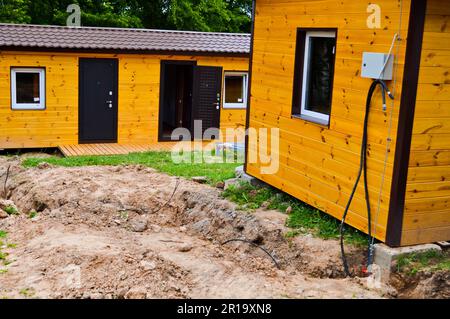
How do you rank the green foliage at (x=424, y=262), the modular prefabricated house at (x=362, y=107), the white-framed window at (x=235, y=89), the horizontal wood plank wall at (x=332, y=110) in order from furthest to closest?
1. the white-framed window at (x=235, y=89)
2. the horizontal wood plank wall at (x=332, y=110)
3. the modular prefabricated house at (x=362, y=107)
4. the green foliage at (x=424, y=262)

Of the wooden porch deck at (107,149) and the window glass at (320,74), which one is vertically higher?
the window glass at (320,74)

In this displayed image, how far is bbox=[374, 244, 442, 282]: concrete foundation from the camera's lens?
23.7 ft

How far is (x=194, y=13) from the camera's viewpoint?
30.1 metres

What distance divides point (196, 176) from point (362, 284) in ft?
18.8

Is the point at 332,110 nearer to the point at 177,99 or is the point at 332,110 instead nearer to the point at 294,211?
the point at 294,211

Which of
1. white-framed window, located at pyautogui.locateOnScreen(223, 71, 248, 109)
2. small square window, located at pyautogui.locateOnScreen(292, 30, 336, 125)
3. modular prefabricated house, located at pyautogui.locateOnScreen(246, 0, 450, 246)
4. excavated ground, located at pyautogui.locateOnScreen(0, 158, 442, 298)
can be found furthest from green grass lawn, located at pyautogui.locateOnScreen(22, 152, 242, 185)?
white-framed window, located at pyautogui.locateOnScreen(223, 71, 248, 109)

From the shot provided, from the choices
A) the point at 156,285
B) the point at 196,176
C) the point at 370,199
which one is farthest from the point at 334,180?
the point at 196,176

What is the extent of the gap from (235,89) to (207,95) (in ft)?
3.46

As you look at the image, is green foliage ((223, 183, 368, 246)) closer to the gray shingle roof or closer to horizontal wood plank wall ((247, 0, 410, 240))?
horizontal wood plank wall ((247, 0, 410, 240))

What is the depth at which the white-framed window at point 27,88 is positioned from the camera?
14.9 metres

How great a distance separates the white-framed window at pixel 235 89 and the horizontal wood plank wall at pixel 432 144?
10524 mm

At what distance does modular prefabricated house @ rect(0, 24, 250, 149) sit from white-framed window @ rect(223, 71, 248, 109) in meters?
0.03

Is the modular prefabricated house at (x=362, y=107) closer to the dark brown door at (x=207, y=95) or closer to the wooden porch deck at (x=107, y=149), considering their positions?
the wooden porch deck at (x=107, y=149)

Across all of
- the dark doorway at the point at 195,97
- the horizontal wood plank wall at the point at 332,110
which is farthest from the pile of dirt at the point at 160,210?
the dark doorway at the point at 195,97
